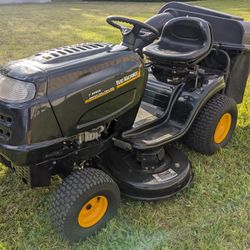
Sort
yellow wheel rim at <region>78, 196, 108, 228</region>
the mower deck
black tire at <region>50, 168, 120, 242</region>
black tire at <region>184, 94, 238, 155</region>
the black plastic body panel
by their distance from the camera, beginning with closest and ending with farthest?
black tire at <region>50, 168, 120, 242</region>
yellow wheel rim at <region>78, 196, 108, 228</region>
the mower deck
the black plastic body panel
black tire at <region>184, 94, 238, 155</region>

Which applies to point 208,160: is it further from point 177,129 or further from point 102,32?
point 102,32

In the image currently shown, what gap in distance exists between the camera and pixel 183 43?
2.73 meters

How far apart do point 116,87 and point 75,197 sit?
0.64 metres

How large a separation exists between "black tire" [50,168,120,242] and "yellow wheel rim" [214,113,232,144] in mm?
1239

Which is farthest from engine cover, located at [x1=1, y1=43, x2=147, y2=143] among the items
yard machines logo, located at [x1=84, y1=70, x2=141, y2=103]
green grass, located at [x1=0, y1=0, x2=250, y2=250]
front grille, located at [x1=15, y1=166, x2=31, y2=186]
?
green grass, located at [x1=0, y1=0, x2=250, y2=250]

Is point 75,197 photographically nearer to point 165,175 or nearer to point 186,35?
point 165,175

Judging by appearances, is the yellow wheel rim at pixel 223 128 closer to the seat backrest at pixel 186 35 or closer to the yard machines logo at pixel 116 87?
the seat backrest at pixel 186 35

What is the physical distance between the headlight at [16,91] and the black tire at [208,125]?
1.43 metres

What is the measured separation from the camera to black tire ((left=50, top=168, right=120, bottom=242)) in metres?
1.85

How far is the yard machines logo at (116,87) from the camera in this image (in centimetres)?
190

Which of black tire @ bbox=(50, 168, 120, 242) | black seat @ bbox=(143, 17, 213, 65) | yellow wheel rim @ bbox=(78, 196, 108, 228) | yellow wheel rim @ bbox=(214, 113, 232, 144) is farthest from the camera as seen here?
yellow wheel rim @ bbox=(214, 113, 232, 144)

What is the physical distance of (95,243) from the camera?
2.01 meters

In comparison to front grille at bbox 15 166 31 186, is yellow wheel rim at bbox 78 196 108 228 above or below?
below

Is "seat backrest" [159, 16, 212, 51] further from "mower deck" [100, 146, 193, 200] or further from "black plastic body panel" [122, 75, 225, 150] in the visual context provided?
"mower deck" [100, 146, 193, 200]
